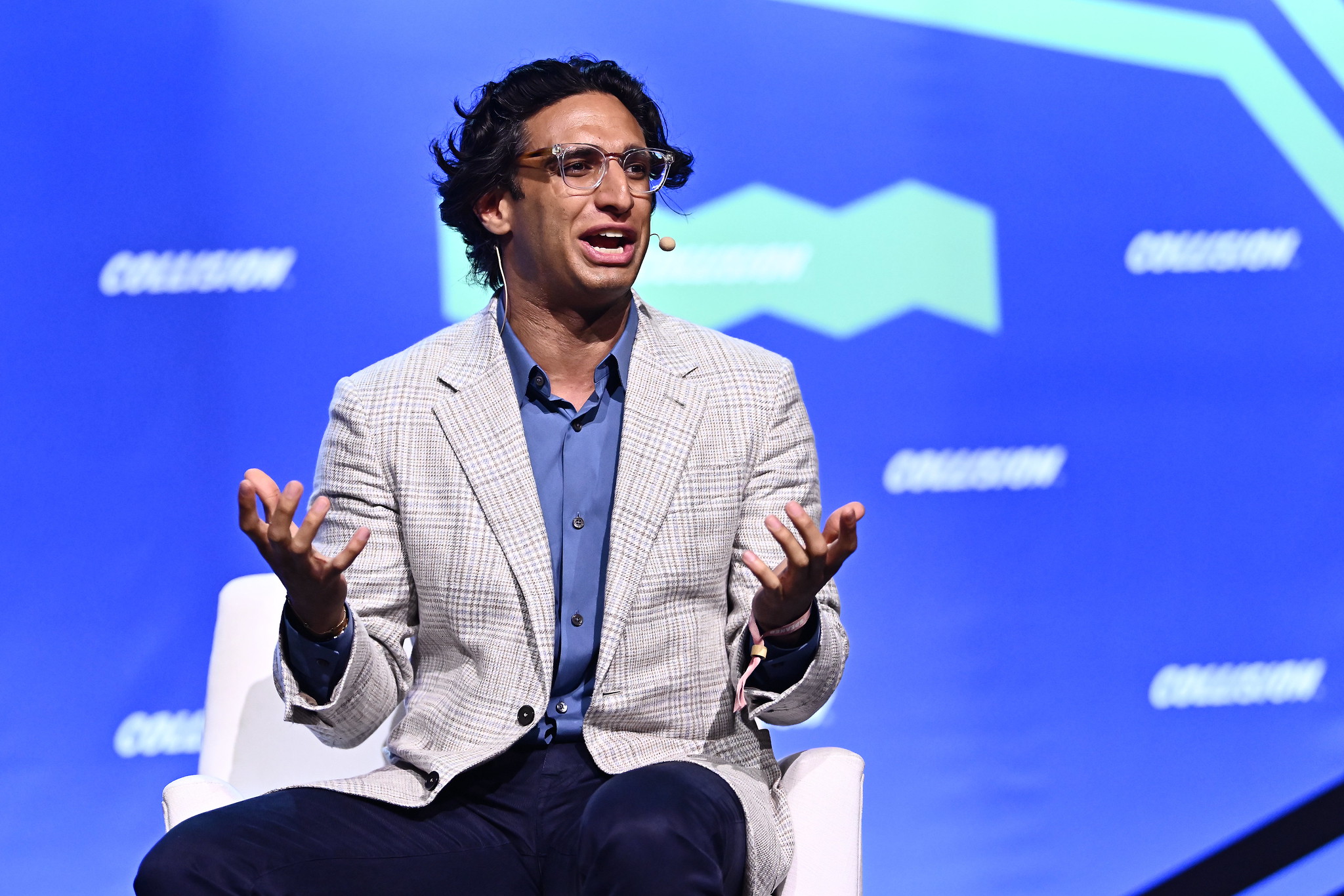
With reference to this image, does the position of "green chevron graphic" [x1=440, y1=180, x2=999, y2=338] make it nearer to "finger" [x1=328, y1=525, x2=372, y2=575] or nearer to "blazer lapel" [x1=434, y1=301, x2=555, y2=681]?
"blazer lapel" [x1=434, y1=301, x2=555, y2=681]

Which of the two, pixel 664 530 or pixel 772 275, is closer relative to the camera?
pixel 664 530

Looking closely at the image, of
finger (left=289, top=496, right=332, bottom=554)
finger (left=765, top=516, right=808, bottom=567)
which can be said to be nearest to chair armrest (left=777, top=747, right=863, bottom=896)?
finger (left=765, top=516, right=808, bottom=567)

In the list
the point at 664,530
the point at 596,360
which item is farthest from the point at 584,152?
the point at 664,530

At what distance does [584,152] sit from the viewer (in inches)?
77.9

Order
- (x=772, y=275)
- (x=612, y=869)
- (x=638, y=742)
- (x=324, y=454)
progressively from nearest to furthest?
(x=612, y=869) → (x=638, y=742) → (x=324, y=454) → (x=772, y=275)

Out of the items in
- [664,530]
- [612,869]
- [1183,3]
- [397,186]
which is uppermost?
[1183,3]

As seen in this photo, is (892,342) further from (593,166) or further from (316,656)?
(316,656)

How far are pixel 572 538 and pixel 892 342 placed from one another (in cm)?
125

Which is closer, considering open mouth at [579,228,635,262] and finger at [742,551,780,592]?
finger at [742,551,780,592]

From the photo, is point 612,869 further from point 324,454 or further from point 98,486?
point 98,486

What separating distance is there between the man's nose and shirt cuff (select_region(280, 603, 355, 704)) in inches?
28.8

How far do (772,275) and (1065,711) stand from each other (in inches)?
47.4

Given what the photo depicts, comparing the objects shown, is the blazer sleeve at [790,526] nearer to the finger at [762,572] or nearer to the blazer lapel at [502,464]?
the finger at [762,572]

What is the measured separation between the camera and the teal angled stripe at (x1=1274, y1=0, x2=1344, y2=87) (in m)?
2.99
